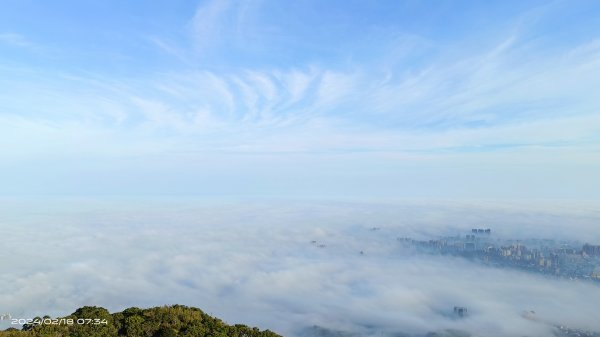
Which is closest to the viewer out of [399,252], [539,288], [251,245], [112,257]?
[112,257]

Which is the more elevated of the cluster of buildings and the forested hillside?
the forested hillside

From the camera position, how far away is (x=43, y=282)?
91312 millimetres

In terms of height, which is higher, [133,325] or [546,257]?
[133,325]

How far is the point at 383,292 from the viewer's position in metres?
126

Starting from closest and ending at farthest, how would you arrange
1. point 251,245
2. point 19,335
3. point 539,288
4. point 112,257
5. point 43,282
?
point 19,335 < point 43,282 < point 112,257 < point 539,288 < point 251,245

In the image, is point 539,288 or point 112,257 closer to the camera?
point 112,257

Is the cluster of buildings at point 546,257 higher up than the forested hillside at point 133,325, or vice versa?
the forested hillside at point 133,325

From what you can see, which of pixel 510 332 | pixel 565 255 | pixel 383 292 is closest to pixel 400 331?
pixel 510 332

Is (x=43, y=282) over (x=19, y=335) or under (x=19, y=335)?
under

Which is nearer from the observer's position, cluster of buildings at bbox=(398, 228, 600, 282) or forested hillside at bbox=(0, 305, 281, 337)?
forested hillside at bbox=(0, 305, 281, 337)

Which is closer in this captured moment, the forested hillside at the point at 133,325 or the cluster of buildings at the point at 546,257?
the forested hillside at the point at 133,325

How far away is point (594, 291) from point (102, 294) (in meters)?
154

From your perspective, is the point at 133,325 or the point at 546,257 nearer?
the point at 133,325

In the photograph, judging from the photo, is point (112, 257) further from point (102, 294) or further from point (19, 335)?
point (19, 335)
